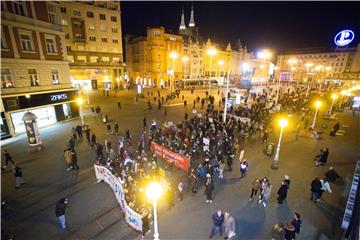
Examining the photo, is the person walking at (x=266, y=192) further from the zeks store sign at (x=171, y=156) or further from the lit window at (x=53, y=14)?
the lit window at (x=53, y=14)

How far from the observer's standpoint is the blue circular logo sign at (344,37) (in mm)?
25745

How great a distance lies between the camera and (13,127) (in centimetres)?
1873

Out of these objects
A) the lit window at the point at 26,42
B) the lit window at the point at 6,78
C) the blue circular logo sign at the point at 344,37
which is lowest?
the lit window at the point at 6,78

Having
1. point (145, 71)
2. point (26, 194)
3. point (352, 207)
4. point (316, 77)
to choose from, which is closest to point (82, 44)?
point (145, 71)

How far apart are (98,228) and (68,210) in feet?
7.43

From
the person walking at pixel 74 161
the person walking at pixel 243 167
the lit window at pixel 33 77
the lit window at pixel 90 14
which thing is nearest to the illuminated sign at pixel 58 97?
the lit window at pixel 33 77

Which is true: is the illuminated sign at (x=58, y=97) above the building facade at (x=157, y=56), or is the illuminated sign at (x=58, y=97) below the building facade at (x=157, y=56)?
below

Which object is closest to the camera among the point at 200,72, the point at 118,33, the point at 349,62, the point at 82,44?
the point at 82,44

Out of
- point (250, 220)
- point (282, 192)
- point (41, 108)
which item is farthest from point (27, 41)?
point (282, 192)

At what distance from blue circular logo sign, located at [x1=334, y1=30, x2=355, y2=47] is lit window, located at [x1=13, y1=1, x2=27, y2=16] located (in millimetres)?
38849

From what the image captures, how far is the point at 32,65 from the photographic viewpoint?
19.4 m

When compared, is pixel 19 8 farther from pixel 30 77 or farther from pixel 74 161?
pixel 74 161

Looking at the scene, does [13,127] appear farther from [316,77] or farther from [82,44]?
[316,77]

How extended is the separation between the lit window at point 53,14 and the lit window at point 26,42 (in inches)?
143
